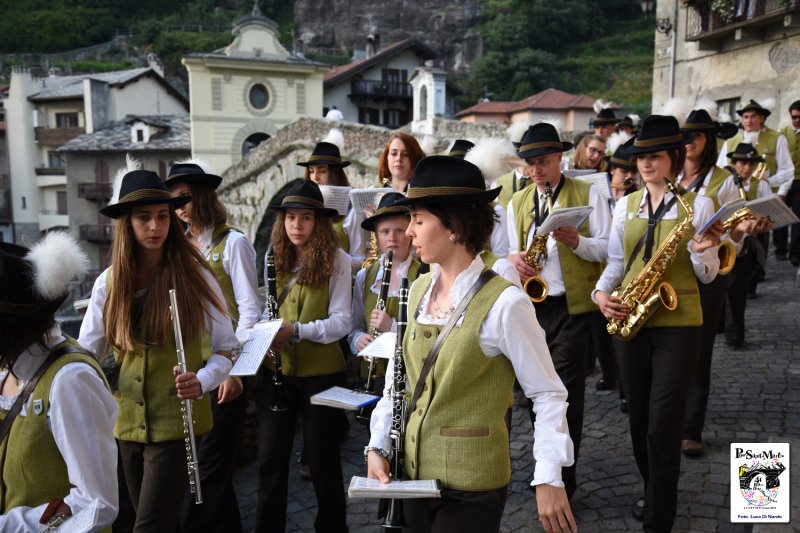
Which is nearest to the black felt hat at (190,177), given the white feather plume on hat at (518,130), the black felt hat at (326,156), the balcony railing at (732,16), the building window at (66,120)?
the black felt hat at (326,156)

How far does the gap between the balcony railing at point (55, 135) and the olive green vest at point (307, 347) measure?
4573cm

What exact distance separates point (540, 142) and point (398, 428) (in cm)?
263

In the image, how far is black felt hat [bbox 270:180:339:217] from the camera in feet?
14.6

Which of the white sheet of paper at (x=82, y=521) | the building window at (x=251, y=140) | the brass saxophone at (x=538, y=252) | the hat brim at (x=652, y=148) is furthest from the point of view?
the building window at (x=251, y=140)

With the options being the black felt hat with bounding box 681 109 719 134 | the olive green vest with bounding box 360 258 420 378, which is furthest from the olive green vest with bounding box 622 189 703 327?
the olive green vest with bounding box 360 258 420 378

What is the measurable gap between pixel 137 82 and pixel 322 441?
46.1 metres

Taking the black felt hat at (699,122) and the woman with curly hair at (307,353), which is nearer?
the woman with curly hair at (307,353)

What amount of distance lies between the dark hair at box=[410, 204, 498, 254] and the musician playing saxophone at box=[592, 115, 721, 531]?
1.76m

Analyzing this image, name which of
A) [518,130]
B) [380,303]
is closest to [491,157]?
[380,303]

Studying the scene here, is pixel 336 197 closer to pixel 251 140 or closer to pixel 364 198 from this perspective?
pixel 364 198

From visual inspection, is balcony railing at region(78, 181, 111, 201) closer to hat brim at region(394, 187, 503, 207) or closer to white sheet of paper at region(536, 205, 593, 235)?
white sheet of paper at region(536, 205, 593, 235)

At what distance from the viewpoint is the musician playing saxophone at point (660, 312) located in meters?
4.05

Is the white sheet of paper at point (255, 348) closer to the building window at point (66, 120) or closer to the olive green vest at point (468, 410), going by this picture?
the olive green vest at point (468, 410)

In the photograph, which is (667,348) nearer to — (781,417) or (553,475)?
(553,475)
